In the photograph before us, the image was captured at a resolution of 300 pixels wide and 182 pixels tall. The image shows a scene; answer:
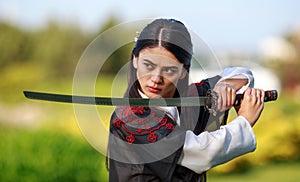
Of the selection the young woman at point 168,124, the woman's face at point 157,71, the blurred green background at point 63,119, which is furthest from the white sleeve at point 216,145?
the blurred green background at point 63,119

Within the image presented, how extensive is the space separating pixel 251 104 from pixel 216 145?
16 centimetres

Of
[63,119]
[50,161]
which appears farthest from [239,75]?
[63,119]

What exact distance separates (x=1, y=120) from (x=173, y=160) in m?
7.29

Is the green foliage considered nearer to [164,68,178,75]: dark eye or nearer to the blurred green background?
the blurred green background

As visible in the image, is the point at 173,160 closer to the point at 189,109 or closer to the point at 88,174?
the point at 189,109

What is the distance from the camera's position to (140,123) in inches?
64.2

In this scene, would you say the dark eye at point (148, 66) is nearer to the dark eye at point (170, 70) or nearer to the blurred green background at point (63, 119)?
the dark eye at point (170, 70)

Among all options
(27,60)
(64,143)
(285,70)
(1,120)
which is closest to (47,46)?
(27,60)

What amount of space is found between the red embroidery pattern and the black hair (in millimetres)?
78

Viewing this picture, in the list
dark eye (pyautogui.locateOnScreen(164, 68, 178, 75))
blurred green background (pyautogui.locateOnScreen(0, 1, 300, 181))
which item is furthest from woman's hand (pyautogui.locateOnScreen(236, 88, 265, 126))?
blurred green background (pyautogui.locateOnScreen(0, 1, 300, 181))

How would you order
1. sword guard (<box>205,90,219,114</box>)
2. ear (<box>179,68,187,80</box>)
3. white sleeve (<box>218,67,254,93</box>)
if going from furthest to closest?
1. white sleeve (<box>218,67,254,93</box>)
2. ear (<box>179,68,187,80</box>)
3. sword guard (<box>205,90,219,114</box>)

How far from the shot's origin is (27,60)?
10828 millimetres

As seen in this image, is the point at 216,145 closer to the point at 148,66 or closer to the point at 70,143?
the point at 148,66

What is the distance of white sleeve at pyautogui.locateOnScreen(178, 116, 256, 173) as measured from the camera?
1.62 metres
